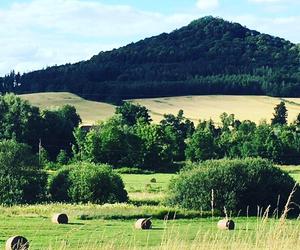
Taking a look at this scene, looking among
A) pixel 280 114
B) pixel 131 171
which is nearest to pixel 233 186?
pixel 131 171

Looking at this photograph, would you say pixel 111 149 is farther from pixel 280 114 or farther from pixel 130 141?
pixel 280 114

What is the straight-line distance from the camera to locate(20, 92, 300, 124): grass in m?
124

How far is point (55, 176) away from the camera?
167 feet

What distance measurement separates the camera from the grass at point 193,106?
124250 millimetres

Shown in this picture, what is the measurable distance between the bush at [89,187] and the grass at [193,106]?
233ft

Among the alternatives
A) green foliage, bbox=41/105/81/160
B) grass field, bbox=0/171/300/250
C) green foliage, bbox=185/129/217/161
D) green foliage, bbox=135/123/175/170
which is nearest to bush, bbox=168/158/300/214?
grass field, bbox=0/171/300/250

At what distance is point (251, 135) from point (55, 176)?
5548 cm

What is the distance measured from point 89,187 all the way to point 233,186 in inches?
413

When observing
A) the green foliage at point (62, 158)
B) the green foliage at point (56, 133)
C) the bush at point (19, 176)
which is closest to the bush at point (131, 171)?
the green foliage at point (62, 158)

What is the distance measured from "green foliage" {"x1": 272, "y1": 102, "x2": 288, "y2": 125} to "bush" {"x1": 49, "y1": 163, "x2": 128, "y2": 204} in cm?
7268

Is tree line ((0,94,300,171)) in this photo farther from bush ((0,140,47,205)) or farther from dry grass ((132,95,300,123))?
bush ((0,140,47,205))

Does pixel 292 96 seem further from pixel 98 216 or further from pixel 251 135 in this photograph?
pixel 98 216

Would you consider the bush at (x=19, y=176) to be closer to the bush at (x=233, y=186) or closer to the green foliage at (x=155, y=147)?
the bush at (x=233, y=186)

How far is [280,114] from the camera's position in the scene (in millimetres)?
122062
